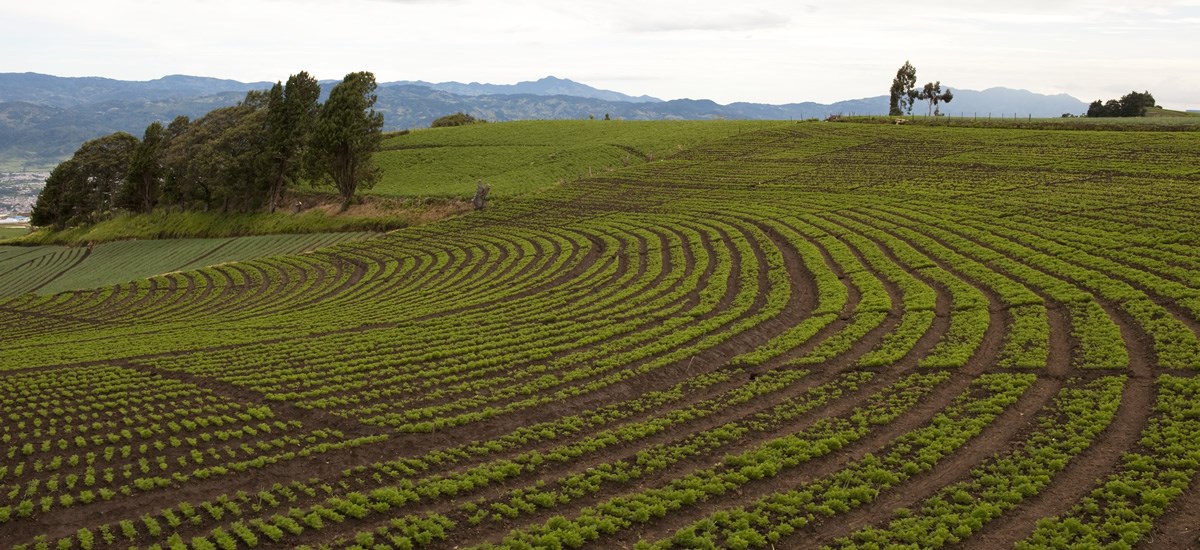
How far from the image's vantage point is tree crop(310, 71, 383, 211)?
77000 mm

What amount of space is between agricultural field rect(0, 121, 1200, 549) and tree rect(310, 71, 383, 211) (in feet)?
96.5

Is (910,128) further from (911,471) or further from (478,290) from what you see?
(911,471)

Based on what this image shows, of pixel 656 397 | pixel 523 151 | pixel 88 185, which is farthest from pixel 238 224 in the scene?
pixel 656 397

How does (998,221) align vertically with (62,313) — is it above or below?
above

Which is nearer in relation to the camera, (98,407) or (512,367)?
(98,407)

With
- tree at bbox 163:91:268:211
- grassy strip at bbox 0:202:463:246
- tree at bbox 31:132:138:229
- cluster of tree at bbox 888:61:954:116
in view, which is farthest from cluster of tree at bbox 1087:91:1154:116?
tree at bbox 31:132:138:229

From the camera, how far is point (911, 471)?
60.9 ft

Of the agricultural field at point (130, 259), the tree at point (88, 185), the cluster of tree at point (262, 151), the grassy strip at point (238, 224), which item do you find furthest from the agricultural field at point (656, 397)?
the tree at point (88, 185)

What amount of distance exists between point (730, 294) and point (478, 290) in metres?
15.1

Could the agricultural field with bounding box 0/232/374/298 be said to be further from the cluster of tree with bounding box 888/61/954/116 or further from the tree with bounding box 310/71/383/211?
the cluster of tree with bounding box 888/61/954/116

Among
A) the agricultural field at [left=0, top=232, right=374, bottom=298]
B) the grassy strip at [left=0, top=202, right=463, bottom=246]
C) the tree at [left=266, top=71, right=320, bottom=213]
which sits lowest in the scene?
the agricultural field at [left=0, top=232, right=374, bottom=298]

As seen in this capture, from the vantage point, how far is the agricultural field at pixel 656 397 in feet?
55.5

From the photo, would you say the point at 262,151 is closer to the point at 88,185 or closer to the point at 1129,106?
the point at 88,185

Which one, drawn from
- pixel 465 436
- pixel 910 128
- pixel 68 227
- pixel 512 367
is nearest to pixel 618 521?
pixel 465 436
